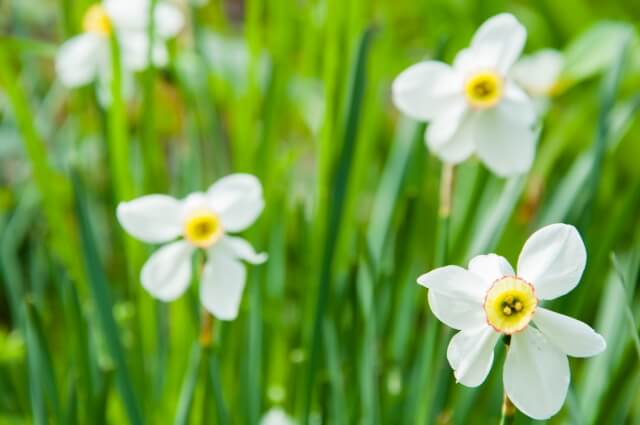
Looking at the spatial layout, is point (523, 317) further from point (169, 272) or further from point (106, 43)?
Result: point (106, 43)

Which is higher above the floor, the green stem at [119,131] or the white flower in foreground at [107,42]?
the white flower in foreground at [107,42]

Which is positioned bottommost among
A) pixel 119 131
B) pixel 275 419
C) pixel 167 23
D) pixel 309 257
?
pixel 275 419

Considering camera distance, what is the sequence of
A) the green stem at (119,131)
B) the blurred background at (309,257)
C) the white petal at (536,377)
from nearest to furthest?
the white petal at (536,377) → the blurred background at (309,257) → the green stem at (119,131)

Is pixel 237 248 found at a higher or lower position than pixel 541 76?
lower

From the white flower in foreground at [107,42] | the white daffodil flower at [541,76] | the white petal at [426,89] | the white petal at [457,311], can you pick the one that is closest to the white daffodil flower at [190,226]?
the white petal at [426,89]

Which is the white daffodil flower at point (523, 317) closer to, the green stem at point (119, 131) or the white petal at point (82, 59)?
the green stem at point (119, 131)

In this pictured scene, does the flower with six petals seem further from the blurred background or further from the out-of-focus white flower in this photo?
the out-of-focus white flower

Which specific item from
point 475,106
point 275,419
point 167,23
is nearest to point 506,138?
point 475,106
